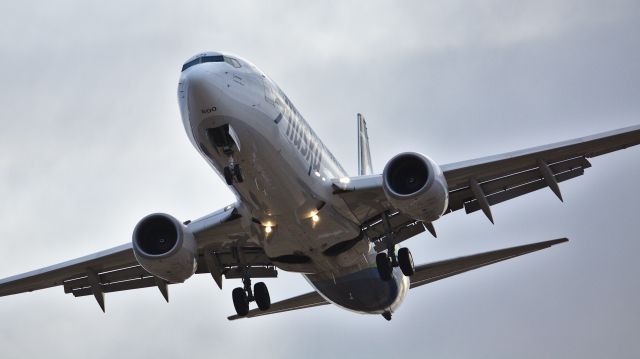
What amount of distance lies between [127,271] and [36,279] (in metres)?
2.66

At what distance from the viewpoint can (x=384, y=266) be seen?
24.1 metres

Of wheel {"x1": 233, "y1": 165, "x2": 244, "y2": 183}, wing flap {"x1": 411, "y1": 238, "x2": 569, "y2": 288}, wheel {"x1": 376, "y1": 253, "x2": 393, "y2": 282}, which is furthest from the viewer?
wheel {"x1": 376, "y1": 253, "x2": 393, "y2": 282}

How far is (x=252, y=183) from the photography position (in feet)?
69.1

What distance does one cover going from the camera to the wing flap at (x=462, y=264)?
2380 cm

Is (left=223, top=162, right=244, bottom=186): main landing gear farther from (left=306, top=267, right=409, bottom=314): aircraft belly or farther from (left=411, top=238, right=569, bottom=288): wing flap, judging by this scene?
(left=411, top=238, right=569, bottom=288): wing flap

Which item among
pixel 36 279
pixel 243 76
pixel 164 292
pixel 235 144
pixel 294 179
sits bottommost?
pixel 164 292

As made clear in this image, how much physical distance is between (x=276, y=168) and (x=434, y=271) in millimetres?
8161

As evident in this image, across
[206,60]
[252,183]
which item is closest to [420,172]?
[252,183]

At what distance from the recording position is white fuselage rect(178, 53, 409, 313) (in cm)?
2009

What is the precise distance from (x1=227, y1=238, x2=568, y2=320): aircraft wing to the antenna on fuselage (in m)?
7.67

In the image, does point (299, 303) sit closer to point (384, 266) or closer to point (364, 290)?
point (364, 290)

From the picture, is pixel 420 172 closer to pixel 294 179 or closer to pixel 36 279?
pixel 294 179

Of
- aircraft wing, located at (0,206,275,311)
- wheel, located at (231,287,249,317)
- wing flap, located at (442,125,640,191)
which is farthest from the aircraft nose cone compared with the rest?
wheel, located at (231,287,249,317)

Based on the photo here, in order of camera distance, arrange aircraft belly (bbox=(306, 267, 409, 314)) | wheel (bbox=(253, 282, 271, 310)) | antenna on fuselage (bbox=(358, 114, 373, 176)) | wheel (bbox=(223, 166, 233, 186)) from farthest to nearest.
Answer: antenna on fuselage (bbox=(358, 114, 373, 176)) → wheel (bbox=(253, 282, 271, 310)) → aircraft belly (bbox=(306, 267, 409, 314)) → wheel (bbox=(223, 166, 233, 186))
